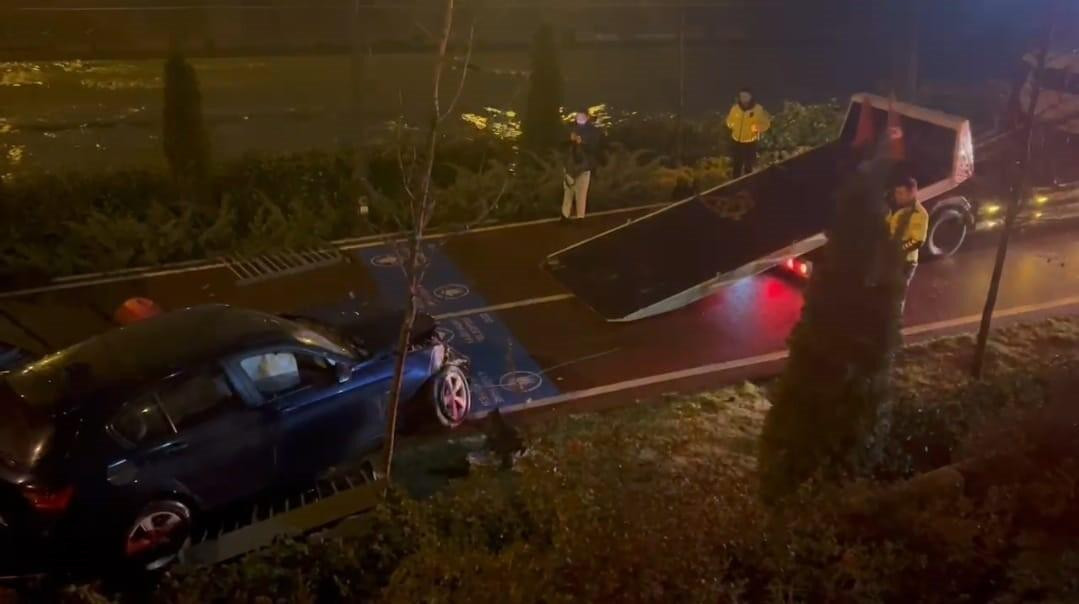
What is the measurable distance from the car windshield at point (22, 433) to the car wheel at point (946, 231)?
10.0 m

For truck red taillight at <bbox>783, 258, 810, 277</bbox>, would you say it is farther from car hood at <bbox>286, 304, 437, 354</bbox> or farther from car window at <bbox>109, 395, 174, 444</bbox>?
car window at <bbox>109, 395, 174, 444</bbox>

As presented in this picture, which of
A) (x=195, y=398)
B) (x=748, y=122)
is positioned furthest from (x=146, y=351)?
(x=748, y=122)

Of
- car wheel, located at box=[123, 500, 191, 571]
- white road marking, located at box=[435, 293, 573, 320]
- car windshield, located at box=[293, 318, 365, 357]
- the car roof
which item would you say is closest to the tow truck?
white road marking, located at box=[435, 293, 573, 320]

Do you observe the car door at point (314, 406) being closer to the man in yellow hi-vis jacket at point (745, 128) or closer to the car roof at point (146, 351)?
the car roof at point (146, 351)

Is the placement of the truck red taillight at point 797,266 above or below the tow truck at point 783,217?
below

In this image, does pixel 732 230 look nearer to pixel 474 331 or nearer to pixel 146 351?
pixel 474 331

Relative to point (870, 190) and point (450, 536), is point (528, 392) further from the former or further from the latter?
point (870, 190)

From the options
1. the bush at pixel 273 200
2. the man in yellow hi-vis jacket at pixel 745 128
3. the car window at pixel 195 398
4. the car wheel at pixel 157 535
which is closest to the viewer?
the car wheel at pixel 157 535

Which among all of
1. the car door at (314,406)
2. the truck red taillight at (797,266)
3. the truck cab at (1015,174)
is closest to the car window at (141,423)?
the car door at (314,406)

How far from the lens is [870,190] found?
617 cm

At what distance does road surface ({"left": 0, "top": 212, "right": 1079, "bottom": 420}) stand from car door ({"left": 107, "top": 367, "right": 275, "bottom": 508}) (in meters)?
2.49

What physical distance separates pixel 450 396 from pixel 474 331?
204 centimetres

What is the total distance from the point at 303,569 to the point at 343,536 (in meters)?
0.48

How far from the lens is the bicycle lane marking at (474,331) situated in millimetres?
9258
